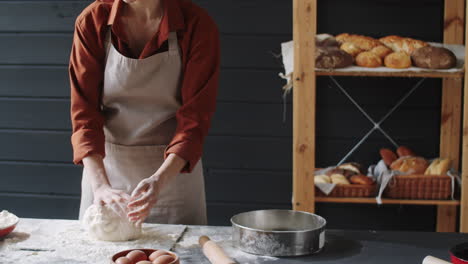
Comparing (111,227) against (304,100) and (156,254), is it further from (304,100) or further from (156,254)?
(304,100)

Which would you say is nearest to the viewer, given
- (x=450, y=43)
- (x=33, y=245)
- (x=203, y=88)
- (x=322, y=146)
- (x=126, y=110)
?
(x=33, y=245)

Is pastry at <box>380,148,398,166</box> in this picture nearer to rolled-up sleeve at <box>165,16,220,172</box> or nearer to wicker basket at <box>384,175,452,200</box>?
wicker basket at <box>384,175,452,200</box>

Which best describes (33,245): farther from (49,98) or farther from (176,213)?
(49,98)

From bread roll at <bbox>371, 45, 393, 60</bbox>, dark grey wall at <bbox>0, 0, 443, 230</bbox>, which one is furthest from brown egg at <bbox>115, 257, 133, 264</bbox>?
dark grey wall at <bbox>0, 0, 443, 230</bbox>

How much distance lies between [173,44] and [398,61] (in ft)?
3.50

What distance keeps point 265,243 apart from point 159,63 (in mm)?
789

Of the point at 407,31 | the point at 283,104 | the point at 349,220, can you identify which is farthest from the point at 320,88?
the point at 349,220

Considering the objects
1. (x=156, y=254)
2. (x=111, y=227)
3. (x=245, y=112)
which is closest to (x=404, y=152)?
(x=245, y=112)

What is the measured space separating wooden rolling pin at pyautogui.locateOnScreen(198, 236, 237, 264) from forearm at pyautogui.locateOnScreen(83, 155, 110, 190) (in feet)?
1.35

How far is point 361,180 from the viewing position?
8.24 ft

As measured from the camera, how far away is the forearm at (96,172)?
172 centimetres

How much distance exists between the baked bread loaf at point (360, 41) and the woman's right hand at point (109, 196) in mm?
1378

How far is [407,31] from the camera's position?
9.14 ft

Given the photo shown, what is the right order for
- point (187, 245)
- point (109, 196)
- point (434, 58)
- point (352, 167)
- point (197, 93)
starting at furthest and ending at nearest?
point (352, 167), point (434, 58), point (197, 93), point (109, 196), point (187, 245)
